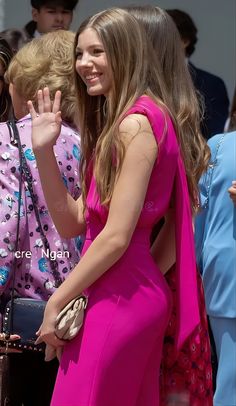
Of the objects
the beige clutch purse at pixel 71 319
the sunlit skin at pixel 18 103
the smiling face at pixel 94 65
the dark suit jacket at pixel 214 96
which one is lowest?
the dark suit jacket at pixel 214 96

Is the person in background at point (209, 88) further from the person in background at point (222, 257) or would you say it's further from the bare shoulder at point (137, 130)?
the bare shoulder at point (137, 130)

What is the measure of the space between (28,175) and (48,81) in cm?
41

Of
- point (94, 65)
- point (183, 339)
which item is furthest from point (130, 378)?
point (94, 65)

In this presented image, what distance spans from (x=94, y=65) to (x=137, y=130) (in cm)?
28

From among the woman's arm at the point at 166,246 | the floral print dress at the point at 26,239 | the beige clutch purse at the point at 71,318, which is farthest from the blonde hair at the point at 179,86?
the floral print dress at the point at 26,239

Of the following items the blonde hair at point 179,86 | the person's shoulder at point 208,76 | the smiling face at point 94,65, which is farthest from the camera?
the person's shoulder at point 208,76

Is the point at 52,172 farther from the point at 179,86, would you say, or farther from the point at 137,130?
the point at 179,86

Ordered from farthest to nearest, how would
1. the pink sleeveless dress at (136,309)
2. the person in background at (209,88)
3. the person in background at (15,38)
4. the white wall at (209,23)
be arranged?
the white wall at (209,23) < the person in background at (209,88) < the person in background at (15,38) < the pink sleeveless dress at (136,309)

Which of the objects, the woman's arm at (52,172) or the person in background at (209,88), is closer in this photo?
the woman's arm at (52,172)

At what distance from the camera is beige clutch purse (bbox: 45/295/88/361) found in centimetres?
322

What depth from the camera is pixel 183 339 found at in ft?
10.9

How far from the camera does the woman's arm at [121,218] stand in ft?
10.5

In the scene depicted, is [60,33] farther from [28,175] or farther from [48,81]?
[28,175]

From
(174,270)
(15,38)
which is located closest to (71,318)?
(174,270)
